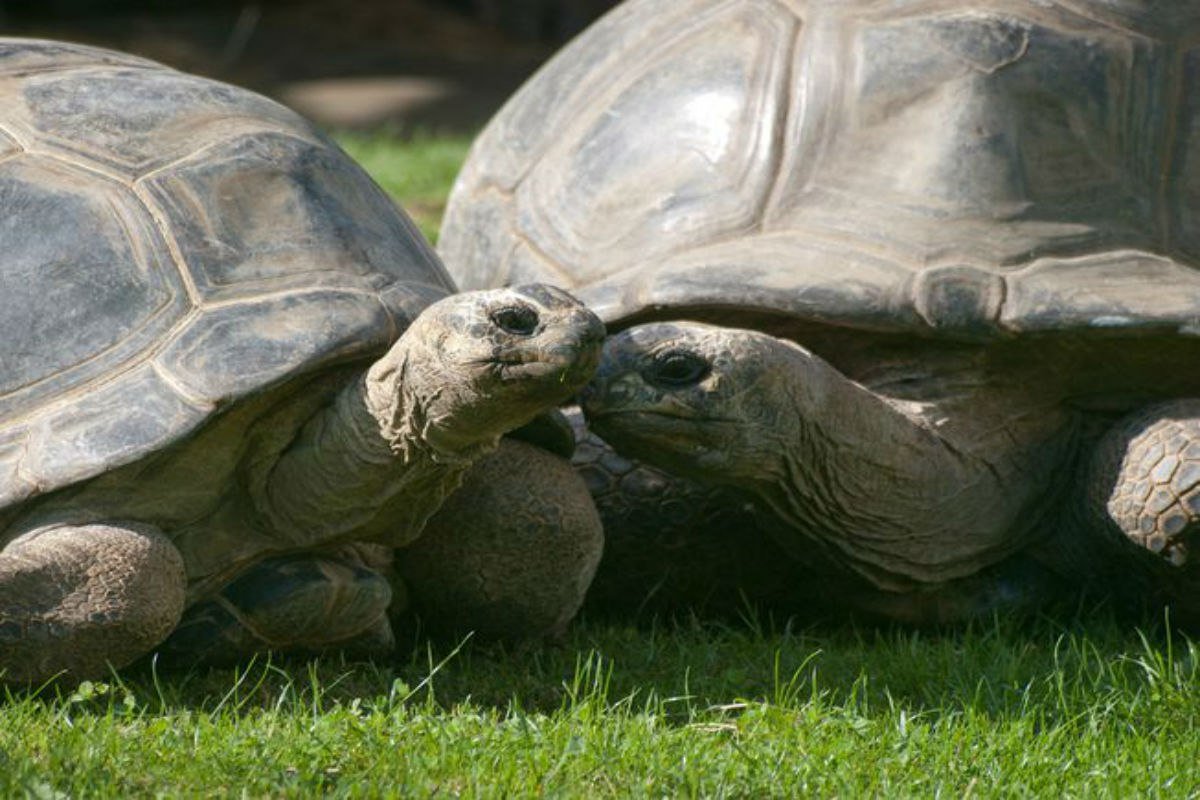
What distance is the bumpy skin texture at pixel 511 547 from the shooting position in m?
4.02

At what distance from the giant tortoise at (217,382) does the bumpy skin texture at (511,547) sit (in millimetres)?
12

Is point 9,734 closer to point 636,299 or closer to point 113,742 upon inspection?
point 113,742

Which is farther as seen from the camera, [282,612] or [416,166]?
[416,166]

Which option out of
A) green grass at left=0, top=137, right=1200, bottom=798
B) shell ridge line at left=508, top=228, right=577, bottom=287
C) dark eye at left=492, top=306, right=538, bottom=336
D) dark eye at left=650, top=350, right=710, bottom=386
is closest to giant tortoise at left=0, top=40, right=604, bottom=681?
dark eye at left=492, top=306, right=538, bottom=336

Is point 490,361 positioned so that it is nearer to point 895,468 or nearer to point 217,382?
point 217,382

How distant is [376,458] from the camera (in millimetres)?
3730

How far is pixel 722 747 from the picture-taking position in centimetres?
339

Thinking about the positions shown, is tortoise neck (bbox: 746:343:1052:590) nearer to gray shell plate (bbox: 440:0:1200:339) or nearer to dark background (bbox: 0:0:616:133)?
gray shell plate (bbox: 440:0:1200:339)

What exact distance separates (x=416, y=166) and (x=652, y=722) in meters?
5.90

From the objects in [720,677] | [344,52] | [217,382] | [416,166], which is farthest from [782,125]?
[344,52]

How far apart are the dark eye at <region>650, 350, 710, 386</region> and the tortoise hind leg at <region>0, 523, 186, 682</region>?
1039 mm

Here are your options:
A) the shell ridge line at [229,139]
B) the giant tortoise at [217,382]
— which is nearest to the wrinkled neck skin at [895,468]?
the giant tortoise at [217,382]

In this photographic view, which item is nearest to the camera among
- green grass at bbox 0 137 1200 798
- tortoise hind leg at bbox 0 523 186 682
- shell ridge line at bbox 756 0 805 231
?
green grass at bbox 0 137 1200 798

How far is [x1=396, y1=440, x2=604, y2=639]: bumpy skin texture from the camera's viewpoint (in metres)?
4.02
